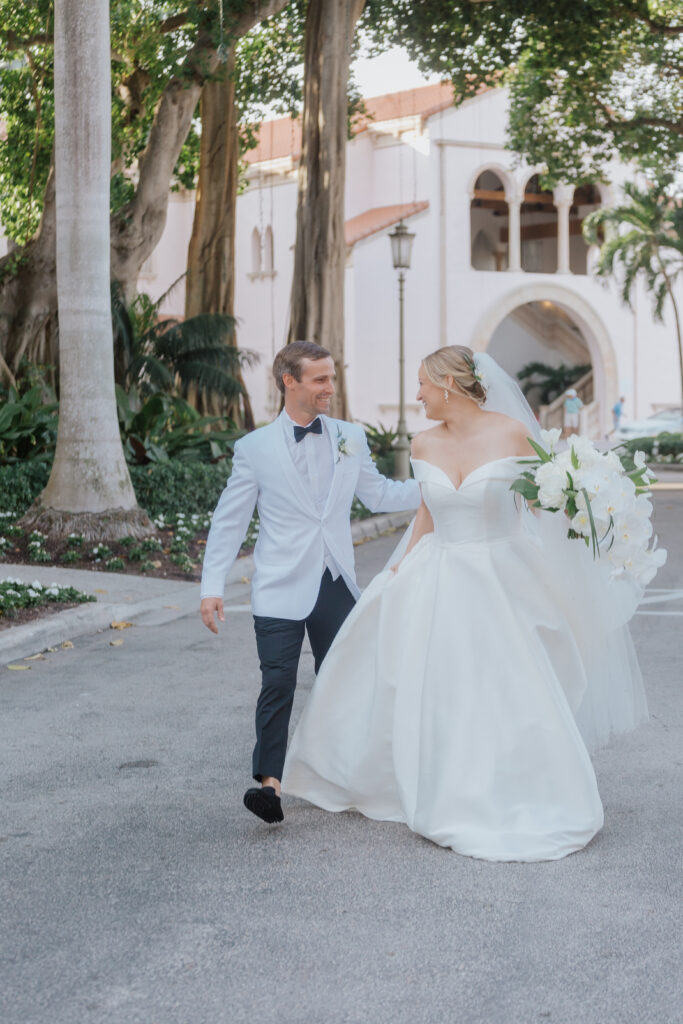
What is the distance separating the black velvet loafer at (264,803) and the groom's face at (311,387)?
141 cm

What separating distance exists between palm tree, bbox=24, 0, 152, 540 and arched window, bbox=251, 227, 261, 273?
34666 mm

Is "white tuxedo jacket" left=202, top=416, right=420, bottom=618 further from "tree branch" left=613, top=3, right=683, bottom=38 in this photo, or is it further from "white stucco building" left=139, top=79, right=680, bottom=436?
"white stucco building" left=139, top=79, right=680, bottom=436

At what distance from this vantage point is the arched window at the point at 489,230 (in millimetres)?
49344

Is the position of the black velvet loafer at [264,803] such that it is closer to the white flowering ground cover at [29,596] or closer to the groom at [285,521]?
the groom at [285,521]

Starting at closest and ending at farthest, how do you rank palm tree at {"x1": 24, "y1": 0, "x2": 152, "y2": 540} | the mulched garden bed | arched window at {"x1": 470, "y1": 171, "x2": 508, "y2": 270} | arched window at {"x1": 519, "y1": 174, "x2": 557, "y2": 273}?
1. the mulched garden bed
2. palm tree at {"x1": 24, "y1": 0, "x2": 152, "y2": 540}
3. arched window at {"x1": 470, "y1": 171, "x2": 508, "y2": 270}
4. arched window at {"x1": 519, "y1": 174, "x2": 557, "y2": 273}

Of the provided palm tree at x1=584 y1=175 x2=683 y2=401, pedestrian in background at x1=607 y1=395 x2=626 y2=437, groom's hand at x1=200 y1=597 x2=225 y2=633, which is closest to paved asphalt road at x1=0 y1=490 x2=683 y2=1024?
groom's hand at x1=200 y1=597 x2=225 y2=633

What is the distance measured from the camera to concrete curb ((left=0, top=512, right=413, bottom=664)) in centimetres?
913

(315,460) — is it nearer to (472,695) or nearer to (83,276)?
(472,695)

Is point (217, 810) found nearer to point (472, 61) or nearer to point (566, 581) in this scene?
point (566, 581)

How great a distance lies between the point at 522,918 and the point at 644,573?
151cm

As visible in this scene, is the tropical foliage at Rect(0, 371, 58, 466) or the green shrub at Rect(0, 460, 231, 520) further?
the tropical foliage at Rect(0, 371, 58, 466)

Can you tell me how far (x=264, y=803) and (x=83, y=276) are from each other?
9.38 metres

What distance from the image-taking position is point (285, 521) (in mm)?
5062

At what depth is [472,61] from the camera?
24.0 metres
